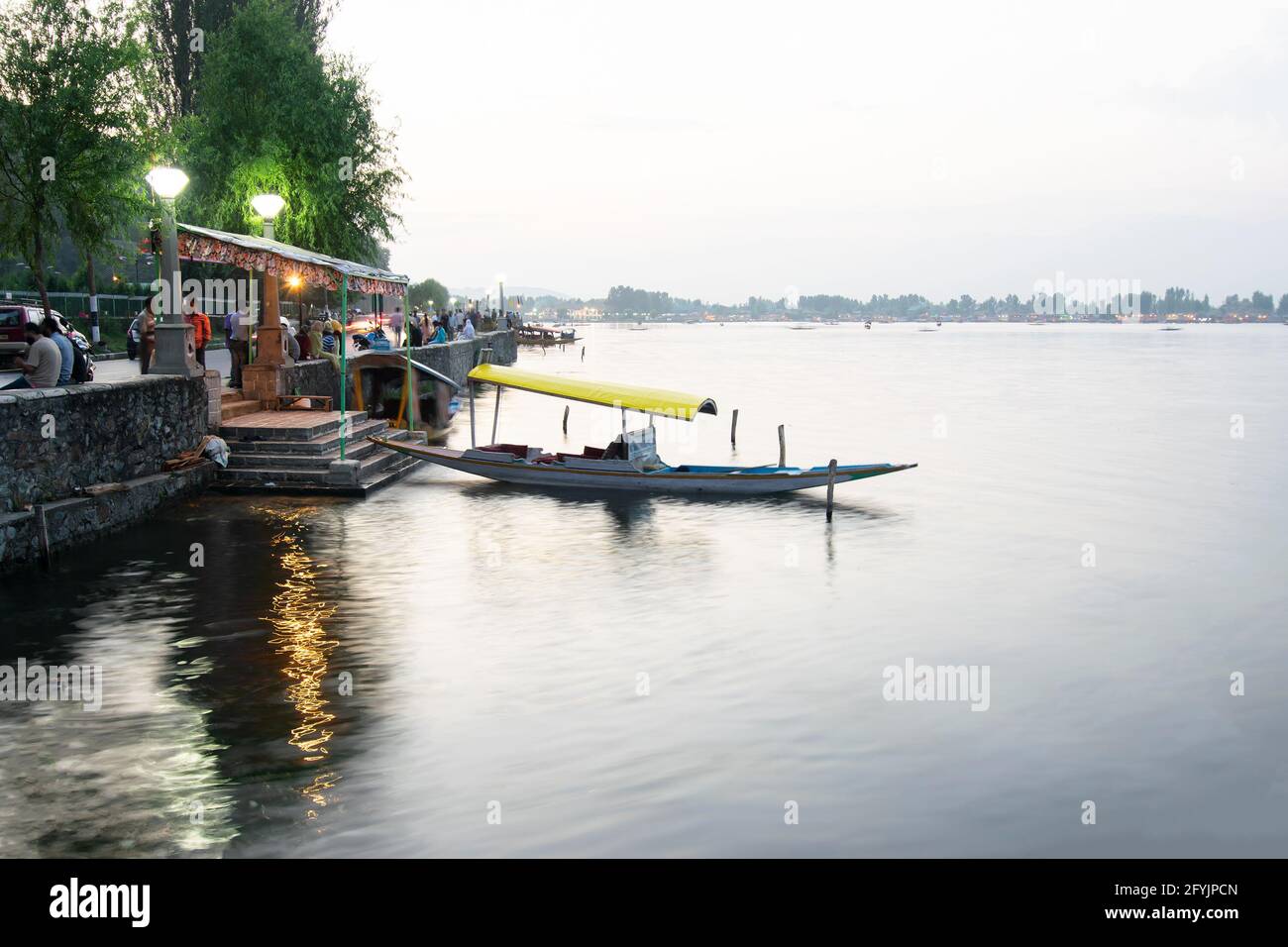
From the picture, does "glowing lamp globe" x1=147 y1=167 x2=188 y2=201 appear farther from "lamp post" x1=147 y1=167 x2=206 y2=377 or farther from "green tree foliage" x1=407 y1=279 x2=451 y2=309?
"green tree foliage" x1=407 y1=279 x2=451 y2=309

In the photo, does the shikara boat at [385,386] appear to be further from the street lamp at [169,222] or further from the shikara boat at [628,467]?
the street lamp at [169,222]

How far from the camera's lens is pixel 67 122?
35.8 meters

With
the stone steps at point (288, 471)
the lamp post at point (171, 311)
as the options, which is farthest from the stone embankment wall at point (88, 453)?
the stone steps at point (288, 471)

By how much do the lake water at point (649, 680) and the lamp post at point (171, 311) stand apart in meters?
2.60

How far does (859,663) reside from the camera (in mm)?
13812

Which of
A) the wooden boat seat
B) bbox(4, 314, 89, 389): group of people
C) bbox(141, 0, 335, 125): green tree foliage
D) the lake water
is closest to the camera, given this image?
the lake water

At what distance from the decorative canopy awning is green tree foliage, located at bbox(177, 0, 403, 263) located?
1219 centimetres

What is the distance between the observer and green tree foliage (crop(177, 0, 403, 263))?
38344mm
